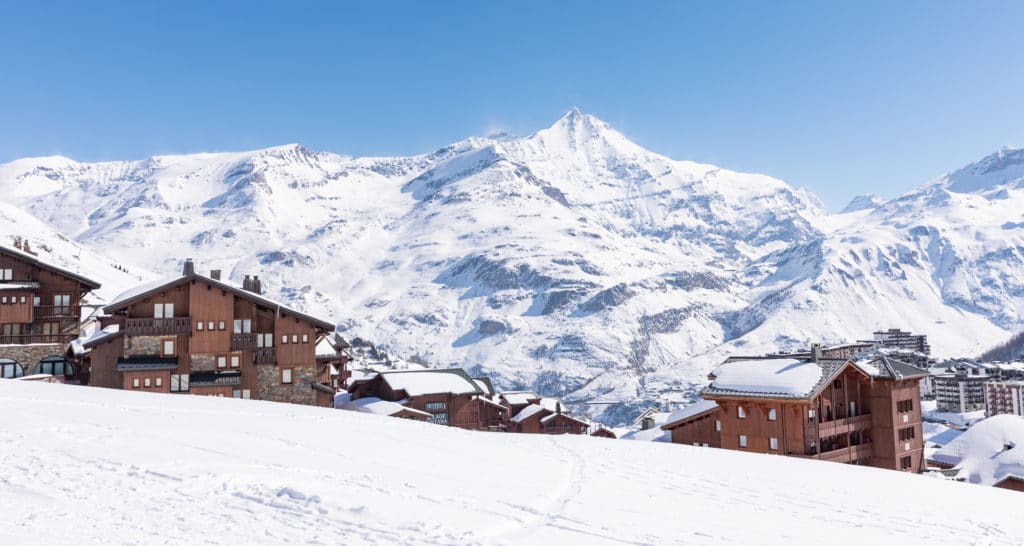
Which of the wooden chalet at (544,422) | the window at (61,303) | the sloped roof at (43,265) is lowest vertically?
the wooden chalet at (544,422)

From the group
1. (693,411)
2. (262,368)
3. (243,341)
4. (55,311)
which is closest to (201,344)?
(243,341)

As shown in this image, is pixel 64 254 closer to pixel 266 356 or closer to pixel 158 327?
pixel 158 327

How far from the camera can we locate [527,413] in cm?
8888

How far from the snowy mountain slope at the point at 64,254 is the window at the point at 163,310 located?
227 feet

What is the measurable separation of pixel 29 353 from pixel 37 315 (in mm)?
2853

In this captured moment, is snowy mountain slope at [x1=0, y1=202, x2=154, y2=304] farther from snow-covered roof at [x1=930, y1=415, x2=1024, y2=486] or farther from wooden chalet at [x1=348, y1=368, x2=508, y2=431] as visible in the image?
snow-covered roof at [x1=930, y1=415, x2=1024, y2=486]

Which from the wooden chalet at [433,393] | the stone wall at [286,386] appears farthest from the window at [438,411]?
the stone wall at [286,386]

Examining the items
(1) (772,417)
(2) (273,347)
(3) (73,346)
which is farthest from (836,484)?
(3) (73,346)

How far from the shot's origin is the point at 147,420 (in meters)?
22.1

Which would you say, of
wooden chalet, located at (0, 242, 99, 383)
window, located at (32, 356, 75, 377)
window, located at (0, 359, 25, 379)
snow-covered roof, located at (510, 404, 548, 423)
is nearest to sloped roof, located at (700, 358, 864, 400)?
snow-covered roof, located at (510, 404, 548, 423)

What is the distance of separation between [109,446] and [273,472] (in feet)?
15.3

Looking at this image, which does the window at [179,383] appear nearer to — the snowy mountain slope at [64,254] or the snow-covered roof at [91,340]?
the snow-covered roof at [91,340]

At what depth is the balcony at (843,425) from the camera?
1772 inches

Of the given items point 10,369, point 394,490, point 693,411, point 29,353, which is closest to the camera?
point 394,490
